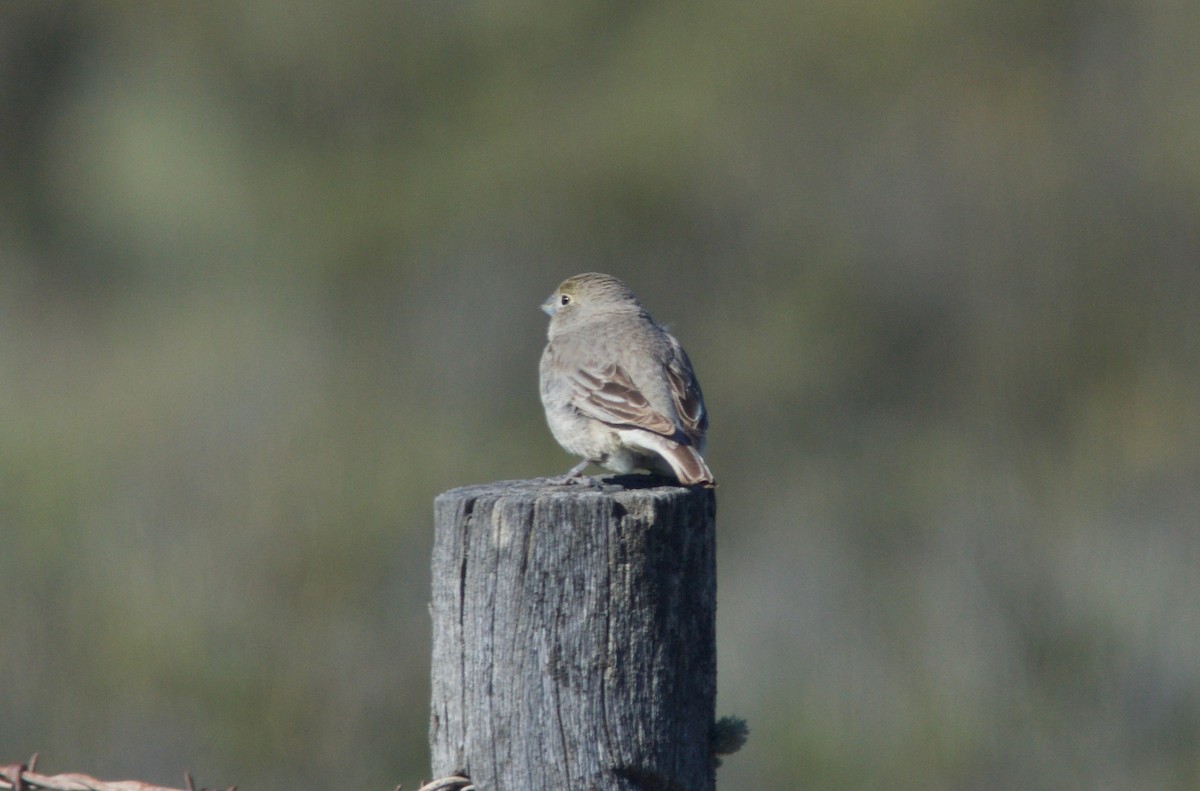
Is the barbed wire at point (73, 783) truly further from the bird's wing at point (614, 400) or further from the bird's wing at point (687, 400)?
the bird's wing at point (687, 400)

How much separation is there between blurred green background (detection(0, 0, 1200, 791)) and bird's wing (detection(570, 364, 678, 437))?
18.5 feet

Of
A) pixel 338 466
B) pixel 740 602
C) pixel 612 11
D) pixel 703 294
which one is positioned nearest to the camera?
pixel 740 602

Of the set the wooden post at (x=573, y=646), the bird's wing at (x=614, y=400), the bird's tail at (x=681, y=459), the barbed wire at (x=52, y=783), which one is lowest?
the barbed wire at (x=52, y=783)

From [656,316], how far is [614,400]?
25.2 ft

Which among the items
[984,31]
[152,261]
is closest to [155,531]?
[152,261]

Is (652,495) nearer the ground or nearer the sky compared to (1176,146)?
nearer the ground

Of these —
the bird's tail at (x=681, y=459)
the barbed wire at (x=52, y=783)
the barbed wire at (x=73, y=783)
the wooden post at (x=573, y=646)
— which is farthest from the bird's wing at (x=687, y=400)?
the barbed wire at (x=52, y=783)

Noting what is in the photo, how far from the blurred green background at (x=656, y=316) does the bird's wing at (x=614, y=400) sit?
5.65 m

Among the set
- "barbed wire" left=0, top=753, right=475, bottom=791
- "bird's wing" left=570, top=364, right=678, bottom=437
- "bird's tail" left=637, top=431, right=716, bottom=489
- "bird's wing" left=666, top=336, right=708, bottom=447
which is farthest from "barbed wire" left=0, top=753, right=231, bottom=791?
"bird's wing" left=666, top=336, right=708, bottom=447

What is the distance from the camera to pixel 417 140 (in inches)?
574

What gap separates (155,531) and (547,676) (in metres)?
9.03

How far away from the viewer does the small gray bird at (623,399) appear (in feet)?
16.1

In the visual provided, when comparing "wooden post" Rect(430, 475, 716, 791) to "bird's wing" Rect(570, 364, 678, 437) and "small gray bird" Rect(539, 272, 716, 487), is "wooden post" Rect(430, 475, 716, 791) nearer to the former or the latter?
"small gray bird" Rect(539, 272, 716, 487)

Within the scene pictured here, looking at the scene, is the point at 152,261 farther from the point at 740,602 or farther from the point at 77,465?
the point at 740,602
